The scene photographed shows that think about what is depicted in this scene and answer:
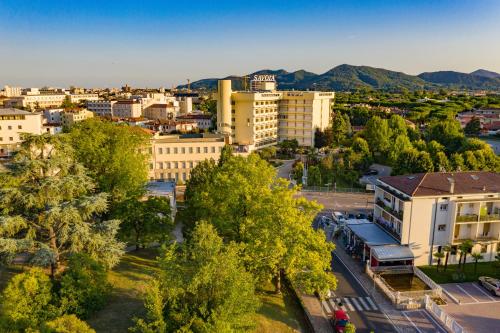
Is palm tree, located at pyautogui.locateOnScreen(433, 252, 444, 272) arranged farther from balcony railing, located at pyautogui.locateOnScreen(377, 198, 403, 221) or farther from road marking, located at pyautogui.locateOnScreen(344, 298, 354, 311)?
road marking, located at pyautogui.locateOnScreen(344, 298, 354, 311)

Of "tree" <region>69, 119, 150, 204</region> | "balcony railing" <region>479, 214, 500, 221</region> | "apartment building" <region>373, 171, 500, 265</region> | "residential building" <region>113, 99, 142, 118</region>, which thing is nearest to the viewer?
"apartment building" <region>373, 171, 500, 265</region>

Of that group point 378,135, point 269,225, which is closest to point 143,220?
point 269,225

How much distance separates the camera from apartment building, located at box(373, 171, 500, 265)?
38.1 meters

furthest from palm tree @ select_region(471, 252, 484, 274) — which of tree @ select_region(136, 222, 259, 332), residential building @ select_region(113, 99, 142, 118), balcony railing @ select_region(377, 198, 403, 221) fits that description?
residential building @ select_region(113, 99, 142, 118)

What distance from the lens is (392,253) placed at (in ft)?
123

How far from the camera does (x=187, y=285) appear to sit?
76.8 feet

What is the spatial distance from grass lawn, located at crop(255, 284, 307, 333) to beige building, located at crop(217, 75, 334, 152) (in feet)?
211

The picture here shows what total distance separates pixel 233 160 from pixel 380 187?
60.4ft

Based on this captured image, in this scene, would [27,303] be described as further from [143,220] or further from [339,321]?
[339,321]

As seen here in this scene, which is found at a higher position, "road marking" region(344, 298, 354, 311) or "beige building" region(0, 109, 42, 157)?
"beige building" region(0, 109, 42, 157)

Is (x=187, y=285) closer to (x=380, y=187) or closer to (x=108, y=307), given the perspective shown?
(x=108, y=307)

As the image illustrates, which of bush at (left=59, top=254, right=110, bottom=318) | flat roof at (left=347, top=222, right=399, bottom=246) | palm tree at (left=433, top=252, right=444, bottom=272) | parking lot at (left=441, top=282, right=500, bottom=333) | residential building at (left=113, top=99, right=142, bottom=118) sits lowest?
parking lot at (left=441, top=282, right=500, bottom=333)

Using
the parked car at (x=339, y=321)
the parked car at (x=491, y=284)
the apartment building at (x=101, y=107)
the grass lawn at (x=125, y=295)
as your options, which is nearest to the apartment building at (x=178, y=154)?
the grass lawn at (x=125, y=295)

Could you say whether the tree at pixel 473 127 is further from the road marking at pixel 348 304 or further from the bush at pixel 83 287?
the bush at pixel 83 287
